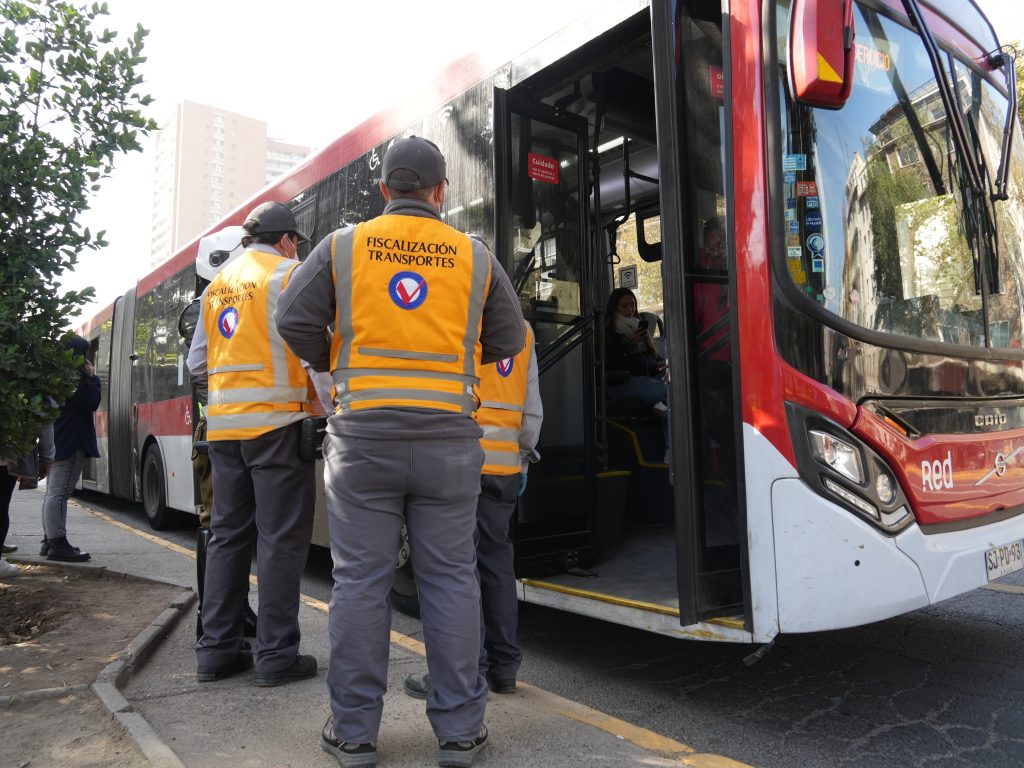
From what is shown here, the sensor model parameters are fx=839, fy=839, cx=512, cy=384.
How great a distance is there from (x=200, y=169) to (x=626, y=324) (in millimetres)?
126738

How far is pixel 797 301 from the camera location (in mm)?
2898

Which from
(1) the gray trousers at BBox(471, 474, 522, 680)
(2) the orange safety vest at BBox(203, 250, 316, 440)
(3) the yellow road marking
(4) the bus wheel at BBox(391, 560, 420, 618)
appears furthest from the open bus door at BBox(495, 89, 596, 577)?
(2) the orange safety vest at BBox(203, 250, 316, 440)

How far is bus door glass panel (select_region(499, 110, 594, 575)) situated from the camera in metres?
4.13

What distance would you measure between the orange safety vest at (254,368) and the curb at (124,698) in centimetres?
99

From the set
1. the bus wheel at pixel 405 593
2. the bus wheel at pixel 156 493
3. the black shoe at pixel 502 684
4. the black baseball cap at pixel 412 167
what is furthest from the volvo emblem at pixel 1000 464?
the bus wheel at pixel 156 493

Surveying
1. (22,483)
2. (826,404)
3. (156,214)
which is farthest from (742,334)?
(156,214)

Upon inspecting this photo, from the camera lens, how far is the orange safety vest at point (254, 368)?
10.9ft

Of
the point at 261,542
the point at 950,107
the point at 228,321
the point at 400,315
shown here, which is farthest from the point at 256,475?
the point at 950,107

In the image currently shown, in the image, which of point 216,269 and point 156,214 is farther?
point 156,214

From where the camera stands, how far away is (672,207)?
Result: 10.2 ft

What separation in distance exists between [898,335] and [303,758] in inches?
99.8

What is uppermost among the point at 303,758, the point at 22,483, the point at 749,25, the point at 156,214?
the point at 156,214

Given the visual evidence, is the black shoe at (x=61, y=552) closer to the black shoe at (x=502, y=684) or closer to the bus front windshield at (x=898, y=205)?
the black shoe at (x=502, y=684)

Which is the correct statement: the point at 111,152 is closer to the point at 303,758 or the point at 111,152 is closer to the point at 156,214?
the point at 303,758
